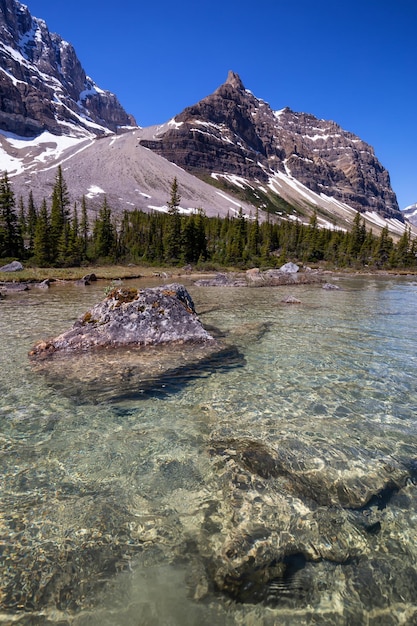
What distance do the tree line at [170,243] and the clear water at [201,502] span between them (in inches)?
2304

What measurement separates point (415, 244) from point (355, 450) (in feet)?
389

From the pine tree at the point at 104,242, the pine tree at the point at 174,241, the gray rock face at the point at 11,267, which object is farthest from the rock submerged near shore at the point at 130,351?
the pine tree at the point at 174,241

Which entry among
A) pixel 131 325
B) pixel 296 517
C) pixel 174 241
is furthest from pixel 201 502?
pixel 174 241

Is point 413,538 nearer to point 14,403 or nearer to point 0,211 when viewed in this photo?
point 14,403

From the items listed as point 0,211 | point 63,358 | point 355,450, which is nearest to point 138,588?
point 355,450

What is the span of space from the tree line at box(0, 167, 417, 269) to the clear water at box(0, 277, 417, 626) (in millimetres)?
58510

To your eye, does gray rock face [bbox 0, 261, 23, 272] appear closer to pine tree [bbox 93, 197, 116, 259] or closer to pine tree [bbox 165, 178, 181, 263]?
pine tree [bbox 93, 197, 116, 259]

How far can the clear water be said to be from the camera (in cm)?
332

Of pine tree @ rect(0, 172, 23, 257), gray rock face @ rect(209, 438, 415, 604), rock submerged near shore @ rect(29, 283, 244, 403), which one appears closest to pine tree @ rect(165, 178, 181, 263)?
pine tree @ rect(0, 172, 23, 257)

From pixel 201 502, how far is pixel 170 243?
7604 centimetres

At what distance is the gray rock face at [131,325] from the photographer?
36.4ft

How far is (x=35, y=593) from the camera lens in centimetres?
335

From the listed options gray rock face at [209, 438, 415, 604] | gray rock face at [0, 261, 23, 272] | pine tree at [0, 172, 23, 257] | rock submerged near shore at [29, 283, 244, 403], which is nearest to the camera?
gray rock face at [209, 438, 415, 604]

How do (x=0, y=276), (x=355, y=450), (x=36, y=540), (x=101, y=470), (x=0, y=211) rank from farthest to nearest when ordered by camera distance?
(x=0, y=211) → (x=0, y=276) → (x=355, y=450) → (x=101, y=470) → (x=36, y=540)
